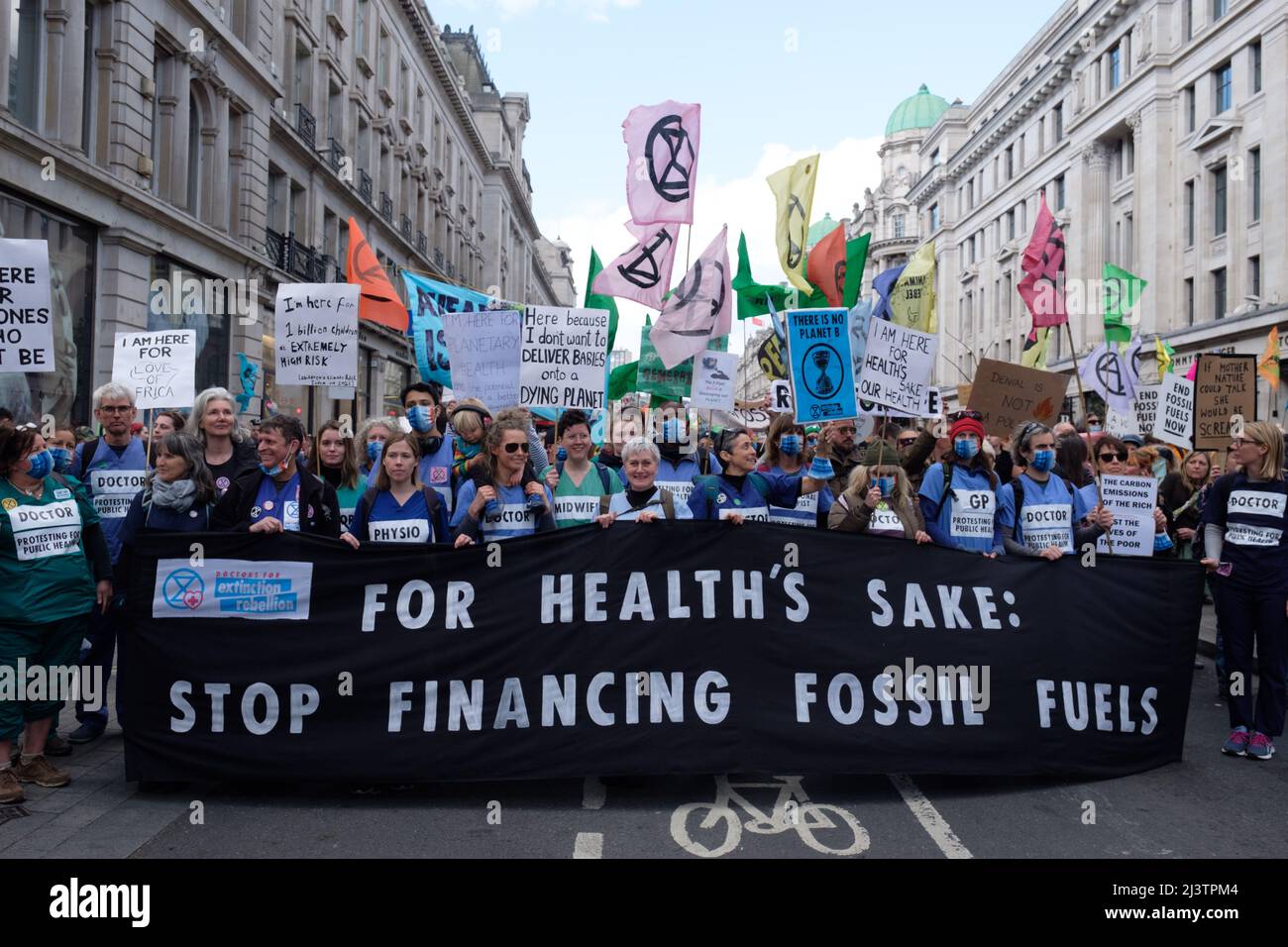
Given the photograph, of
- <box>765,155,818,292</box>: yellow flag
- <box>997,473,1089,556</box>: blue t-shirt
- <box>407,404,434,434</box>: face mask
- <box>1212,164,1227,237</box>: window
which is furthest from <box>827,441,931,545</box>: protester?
<box>1212,164,1227,237</box>: window

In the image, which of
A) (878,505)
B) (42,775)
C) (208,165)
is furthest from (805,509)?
(208,165)

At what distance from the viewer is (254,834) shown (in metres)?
4.70

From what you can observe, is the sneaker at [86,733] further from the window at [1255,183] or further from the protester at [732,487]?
the window at [1255,183]

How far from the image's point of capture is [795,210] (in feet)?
35.4

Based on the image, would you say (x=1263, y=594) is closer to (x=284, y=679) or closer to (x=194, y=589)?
(x=284, y=679)

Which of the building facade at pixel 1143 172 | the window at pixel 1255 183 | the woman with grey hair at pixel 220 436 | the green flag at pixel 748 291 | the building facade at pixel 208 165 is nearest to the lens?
the woman with grey hair at pixel 220 436

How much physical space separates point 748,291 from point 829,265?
103 inches

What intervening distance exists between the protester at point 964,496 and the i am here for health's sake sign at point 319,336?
14.3 feet

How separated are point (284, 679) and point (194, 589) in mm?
643

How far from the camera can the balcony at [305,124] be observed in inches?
1064

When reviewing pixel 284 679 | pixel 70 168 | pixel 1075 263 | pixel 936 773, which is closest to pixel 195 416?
pixel 284 679

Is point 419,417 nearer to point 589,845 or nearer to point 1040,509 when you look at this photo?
point 589,845

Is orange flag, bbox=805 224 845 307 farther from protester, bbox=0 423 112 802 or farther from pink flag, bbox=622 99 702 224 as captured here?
protester, bbox=0 423 112 802

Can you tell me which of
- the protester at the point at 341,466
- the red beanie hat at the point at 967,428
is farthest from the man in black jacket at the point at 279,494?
the red beanie hat at the point at 967,428
